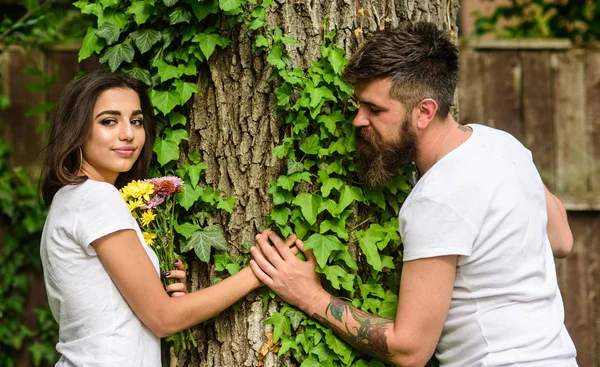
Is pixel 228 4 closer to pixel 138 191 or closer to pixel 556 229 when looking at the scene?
pixel 138 191

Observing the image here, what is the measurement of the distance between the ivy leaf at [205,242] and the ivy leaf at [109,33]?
2.81 ft

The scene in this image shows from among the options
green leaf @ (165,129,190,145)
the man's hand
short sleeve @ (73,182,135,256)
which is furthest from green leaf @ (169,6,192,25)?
the man's hand

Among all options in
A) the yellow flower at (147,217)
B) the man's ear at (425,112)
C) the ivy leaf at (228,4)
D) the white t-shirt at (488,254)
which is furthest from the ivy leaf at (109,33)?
the white t-shirt at (488,254)

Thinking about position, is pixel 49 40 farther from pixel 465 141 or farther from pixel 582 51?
pixel 582 51

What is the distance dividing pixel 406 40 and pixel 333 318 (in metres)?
1.09

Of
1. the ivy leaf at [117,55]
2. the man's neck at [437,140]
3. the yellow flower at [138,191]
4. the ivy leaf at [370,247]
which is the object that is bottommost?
the ivy leaf at [370,247]

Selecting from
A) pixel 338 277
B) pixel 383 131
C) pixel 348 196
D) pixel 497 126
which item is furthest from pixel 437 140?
pixel 497 126

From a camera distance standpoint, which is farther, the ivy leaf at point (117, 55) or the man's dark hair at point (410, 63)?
the ivy leaf at point (117, 55)

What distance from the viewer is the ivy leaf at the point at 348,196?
2570 millimetres

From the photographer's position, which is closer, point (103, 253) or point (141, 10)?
point (103, 253)

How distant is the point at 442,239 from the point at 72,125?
1423 millimetres

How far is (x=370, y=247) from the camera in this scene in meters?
2.59

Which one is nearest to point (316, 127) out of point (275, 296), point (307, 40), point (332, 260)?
point (307, 40)

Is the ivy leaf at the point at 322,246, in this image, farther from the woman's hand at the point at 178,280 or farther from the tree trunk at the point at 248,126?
the woman's hand at the point at 178,280
